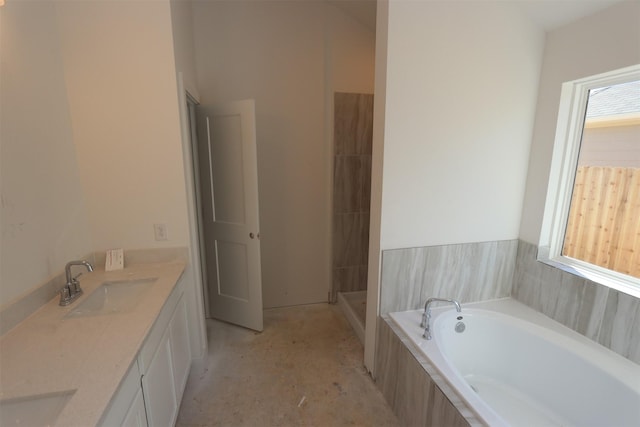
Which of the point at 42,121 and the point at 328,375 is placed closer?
the point at 42,121

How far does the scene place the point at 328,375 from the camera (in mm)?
2074

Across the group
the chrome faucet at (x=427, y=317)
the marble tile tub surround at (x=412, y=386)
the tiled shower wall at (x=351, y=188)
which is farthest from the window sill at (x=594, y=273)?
the tiled shower wall at (x=351, y=188)

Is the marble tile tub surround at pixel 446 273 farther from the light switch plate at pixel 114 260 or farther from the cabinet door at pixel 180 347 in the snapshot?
the light switch plate at pixel 114 260

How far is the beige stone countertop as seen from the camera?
877mm

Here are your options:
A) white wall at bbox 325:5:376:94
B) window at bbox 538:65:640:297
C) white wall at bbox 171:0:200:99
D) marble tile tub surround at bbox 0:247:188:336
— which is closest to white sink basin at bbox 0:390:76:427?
marble tile tub surround at bbox 0:247:188:336

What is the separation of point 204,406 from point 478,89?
8.41 feet

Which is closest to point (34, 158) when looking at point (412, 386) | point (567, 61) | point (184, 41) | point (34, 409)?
point (34, 409)

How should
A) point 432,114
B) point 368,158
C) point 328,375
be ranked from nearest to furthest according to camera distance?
point 432,114 → point 328,375 → point 368,158

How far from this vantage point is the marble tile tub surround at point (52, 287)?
119cm

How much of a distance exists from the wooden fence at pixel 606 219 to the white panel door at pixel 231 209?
217 cm

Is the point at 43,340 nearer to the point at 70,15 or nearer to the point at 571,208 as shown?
the point at 70,15

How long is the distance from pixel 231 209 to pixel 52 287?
1233mm

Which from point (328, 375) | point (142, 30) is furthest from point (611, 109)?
point (142, 30)

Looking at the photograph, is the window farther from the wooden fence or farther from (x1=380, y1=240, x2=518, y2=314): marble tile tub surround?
(x1=380, y1=240, x2=518, y2=314): marble tile tub surround
